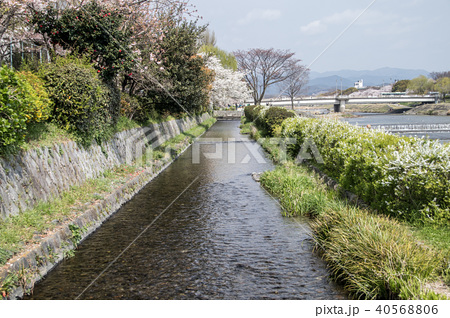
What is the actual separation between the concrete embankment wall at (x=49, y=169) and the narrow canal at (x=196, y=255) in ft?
5.03

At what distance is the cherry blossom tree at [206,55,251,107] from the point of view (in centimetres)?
6291

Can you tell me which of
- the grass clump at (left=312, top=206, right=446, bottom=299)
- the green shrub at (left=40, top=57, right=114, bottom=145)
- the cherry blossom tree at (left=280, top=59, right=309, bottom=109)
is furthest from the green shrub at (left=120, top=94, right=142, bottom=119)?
the cherry blossom tree at (left=280, top=59, right=309, bottom=109)

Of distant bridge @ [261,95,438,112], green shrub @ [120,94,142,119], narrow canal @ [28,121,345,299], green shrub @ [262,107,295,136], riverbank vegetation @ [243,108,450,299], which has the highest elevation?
distant bridge @ [261,95,438,112]

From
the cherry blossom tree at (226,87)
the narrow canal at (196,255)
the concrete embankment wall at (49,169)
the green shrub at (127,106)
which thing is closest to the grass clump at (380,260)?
the narrow canal at (196,255)

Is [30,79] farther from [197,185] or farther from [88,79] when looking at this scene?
[197,185]

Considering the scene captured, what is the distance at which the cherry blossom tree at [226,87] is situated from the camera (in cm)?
6291

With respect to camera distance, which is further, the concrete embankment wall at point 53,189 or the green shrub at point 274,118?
the green shrub at point 274,118

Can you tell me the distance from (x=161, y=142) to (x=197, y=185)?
10863mm

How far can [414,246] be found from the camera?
→ 6.22 metres

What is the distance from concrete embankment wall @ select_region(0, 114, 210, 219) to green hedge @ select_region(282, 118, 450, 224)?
7.38 metres

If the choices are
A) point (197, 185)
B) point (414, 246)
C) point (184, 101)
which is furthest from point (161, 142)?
point (414, 246)

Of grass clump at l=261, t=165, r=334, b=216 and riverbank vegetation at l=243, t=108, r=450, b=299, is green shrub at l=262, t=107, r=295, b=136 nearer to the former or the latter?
grass clump at l=261, t=165, r=334, b=216

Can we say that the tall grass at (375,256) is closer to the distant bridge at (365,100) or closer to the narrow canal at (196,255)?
the narrow canal at (196,255)

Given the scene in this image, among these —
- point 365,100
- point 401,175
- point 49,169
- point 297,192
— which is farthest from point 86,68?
point 365,100
